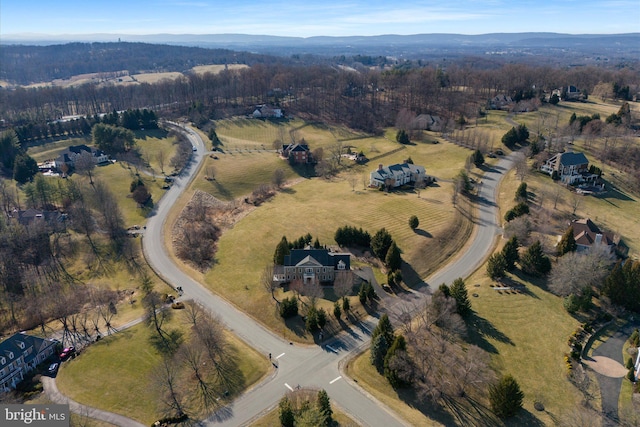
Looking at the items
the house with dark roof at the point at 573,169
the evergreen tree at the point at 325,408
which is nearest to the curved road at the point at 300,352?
the evergreen tree at the point at 325,408

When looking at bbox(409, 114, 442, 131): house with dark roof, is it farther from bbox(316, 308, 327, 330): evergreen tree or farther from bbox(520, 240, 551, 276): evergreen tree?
bbox(316, 308, 327, 330): evergreen tree

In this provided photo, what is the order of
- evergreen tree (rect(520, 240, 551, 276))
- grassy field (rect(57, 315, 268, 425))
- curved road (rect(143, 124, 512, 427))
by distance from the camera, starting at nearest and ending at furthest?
curved road (rect(143, 124, 512, 427)) < grassy field (rect(57, 315, 268, 425)) < evergreen tree (rect(520, 240, 551, 276))

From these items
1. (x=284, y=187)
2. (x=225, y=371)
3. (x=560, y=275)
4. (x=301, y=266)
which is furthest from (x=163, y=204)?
(x=560, y=275)

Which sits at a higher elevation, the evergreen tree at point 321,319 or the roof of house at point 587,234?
the roof of house at point 587,234

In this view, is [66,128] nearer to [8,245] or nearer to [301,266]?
[8,245]

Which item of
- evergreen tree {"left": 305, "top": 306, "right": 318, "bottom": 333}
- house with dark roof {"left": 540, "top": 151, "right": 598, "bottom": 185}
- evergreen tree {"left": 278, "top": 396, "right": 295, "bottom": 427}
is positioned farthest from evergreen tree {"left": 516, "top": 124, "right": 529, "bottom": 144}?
evergreen tree {"left": 278, "top": 396, "right": 295, "bottom": 427}

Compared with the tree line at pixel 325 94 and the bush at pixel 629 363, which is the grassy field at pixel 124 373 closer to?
the bush at pixel 629 363
